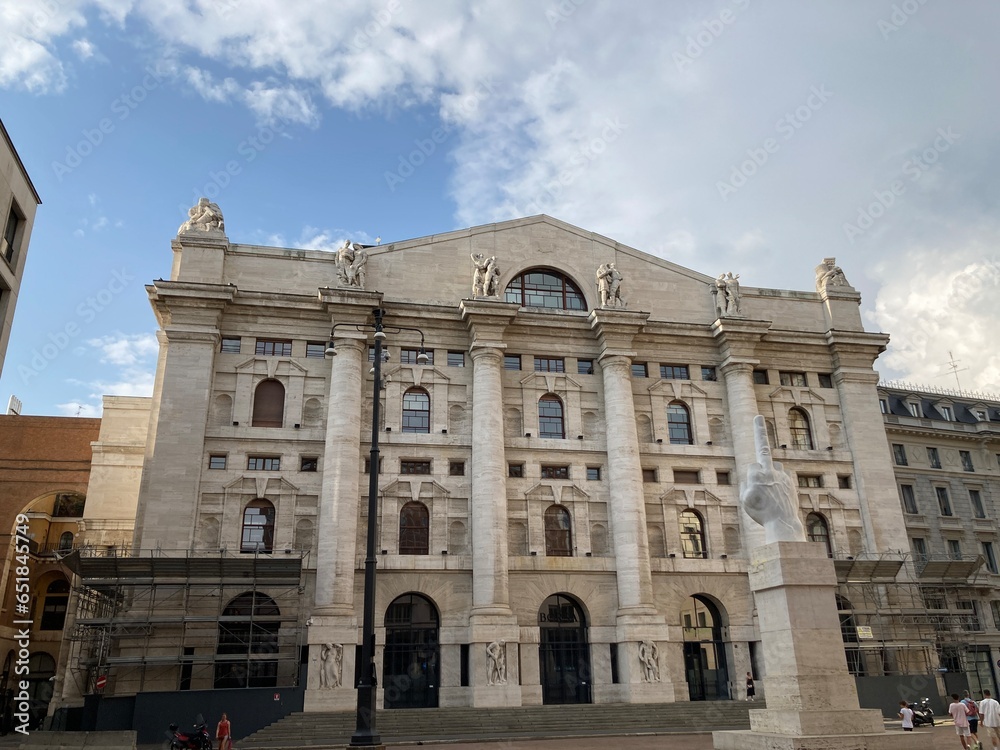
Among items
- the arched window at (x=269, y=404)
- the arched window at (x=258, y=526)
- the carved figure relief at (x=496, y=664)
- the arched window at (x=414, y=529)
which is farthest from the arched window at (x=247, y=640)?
the carved figure relief at (x=496, y=664)

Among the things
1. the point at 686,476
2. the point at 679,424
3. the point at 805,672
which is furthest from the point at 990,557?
the point at 805,672

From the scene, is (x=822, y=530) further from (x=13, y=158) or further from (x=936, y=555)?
(x=13, y=158)

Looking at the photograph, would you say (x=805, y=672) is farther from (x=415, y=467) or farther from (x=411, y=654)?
(x=415, y=467)

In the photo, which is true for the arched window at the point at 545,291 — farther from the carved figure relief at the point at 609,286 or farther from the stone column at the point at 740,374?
the stone column at the point at 740,374

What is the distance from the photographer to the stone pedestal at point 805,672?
16.6 metres

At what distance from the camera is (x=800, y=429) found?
152 ft

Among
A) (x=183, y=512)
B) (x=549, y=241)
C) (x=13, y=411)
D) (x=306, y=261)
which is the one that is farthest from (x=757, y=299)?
(x=13, y=411)

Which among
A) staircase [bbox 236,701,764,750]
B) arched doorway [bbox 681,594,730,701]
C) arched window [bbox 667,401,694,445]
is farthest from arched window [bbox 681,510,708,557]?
staircase [bbox 236,701,764,750]

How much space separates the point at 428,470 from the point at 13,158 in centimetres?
2209

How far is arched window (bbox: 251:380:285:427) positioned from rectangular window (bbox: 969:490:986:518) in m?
44.4

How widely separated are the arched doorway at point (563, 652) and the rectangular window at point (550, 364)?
11.9 meters

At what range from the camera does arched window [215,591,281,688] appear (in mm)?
33906

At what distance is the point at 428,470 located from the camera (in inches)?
1596

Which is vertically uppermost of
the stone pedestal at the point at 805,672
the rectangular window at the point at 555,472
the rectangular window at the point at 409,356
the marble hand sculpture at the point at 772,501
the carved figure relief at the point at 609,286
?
the carved figure relief at the point at 609,286
